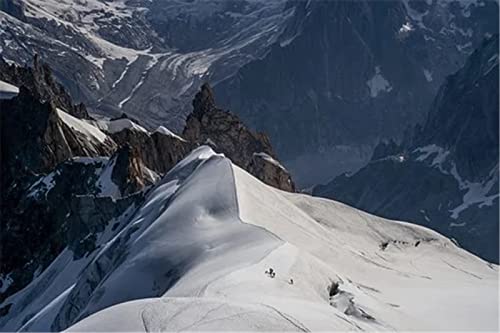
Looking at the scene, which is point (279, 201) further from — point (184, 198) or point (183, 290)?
point (183, 290)

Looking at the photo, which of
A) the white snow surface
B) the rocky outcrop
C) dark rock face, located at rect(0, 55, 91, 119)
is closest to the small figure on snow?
the rocky outcrop

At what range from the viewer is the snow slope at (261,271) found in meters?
22.2

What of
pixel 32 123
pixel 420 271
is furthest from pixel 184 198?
pixel 32 123

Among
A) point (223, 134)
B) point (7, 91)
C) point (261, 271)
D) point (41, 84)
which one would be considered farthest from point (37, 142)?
point (261, 271)

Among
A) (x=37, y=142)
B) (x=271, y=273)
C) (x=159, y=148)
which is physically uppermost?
(x=159, y=148)

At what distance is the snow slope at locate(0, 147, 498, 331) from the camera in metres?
22.2

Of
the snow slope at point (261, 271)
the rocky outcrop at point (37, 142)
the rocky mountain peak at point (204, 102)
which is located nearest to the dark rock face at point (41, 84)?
the rocky mountain peak at point (204, 102)

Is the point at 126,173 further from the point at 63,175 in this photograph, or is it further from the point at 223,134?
the point at 223,134

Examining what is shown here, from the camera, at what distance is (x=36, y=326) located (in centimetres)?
4912

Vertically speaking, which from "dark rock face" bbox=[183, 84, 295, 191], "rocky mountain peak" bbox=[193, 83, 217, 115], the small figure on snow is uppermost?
"rocky mountain peak" bbox=[193, 83, 217, 115]

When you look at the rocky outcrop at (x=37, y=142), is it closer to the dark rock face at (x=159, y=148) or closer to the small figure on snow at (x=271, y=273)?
the dark rock face at (x=159, y=148)

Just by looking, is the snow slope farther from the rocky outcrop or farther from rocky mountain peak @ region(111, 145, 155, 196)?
the rocky outcrop

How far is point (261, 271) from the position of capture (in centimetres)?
2852

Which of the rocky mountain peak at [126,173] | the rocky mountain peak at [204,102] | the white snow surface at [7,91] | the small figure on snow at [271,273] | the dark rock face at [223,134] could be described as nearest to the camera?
the small figure on snow at [271,273]
